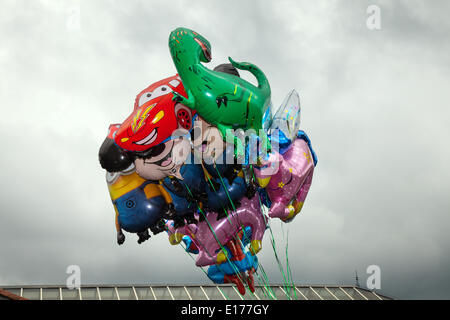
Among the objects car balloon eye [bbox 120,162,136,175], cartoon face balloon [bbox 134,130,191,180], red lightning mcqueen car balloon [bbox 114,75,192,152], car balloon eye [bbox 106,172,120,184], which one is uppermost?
red lightning mcqueen car balloon [bbox 114,75,192,152]

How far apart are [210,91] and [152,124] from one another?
0.72m

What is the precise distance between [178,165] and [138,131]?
599mm

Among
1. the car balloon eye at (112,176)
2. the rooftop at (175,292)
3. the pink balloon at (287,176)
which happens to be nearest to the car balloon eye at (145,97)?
the car balloon eye at (112,176)

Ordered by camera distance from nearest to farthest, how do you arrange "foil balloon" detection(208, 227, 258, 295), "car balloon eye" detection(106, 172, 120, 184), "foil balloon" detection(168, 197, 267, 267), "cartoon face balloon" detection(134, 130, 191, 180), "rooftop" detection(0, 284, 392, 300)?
1. "cartoon face balloon" detection(134, 130, 191, 180)
2. "car balloon eye" detection(106, 172, 120, 184)
3. "foil balloon" detection(168, 197, 267, 267)
4. "foil balloon" detection(208, 227, 258, 295)
5. "rooftop" detection(0, 284, 392, 300)

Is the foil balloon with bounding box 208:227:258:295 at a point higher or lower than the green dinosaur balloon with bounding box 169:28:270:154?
lower

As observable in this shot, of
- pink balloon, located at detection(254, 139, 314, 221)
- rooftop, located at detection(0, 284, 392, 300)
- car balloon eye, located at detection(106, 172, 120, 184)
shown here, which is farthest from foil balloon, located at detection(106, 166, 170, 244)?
rooftop, located at detection(0, 284, 392, 300)

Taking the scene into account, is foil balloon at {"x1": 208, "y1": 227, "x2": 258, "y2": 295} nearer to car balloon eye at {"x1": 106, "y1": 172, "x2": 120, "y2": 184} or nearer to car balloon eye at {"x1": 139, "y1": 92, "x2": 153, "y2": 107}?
car balloon eye at {"x1": 106, "y1": 172, "x2": 120, "y2": 184}

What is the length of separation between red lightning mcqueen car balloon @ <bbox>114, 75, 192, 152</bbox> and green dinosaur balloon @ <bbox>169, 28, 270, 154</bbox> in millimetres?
237

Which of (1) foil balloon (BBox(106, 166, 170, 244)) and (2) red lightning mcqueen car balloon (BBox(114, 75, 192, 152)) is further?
(1) foil balloon (BBox(106, 166, 170, 244))

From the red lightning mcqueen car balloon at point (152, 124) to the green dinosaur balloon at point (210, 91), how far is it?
0.78ft

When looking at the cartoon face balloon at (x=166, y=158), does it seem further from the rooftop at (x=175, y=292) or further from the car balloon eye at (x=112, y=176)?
the rooftop at (x=175, y=292)

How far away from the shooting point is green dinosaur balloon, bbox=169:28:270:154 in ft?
16.6
